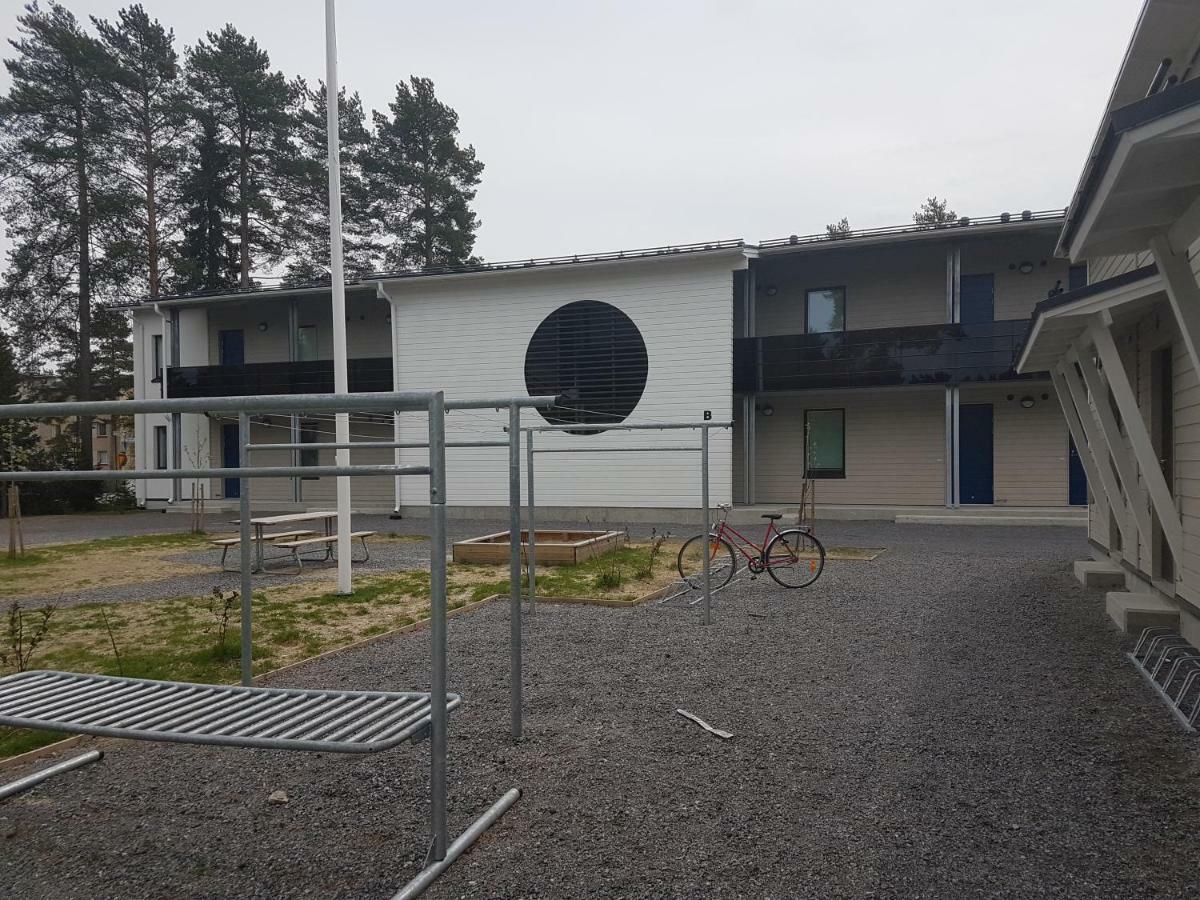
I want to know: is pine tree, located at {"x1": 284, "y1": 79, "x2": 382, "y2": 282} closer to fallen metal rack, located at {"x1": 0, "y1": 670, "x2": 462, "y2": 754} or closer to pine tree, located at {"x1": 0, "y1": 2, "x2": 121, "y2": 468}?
pine tree, located at {"x1": 0, "y1": 2, "x2": 121, "y2": 468}

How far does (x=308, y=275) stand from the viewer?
35.0 meters

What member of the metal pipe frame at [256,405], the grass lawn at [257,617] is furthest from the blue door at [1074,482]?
the metal pipe frame at [256,405]

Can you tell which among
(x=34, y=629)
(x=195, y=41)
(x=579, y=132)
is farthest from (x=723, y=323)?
(x=195, y=41)

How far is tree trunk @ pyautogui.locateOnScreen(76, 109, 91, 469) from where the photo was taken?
30.8 meters

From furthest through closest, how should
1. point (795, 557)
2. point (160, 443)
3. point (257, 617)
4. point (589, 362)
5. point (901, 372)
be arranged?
point (160, 443) < point (589, 362) < point (901, 372) < point (795, 557) < point (257, 617)

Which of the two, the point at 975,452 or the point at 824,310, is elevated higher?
the point at 824,310

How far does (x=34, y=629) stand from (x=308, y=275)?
30.6 meters

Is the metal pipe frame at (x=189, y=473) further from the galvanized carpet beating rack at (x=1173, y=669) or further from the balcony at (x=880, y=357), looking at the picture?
the balcony at (x=880, y=357)

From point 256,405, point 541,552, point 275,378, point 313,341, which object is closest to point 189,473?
point 256,405

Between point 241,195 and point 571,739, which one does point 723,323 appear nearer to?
point 571,739

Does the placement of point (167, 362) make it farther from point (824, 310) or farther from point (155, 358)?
point (824, 310)

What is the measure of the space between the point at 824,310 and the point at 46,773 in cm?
1855

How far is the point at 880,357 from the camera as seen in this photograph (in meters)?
17.6

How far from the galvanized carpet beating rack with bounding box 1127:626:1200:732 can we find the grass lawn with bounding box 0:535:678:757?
14.8ft
